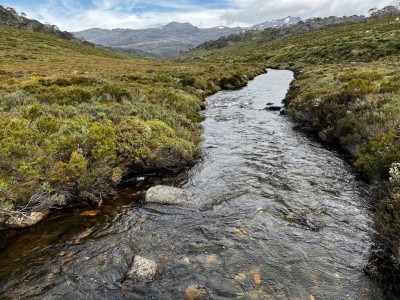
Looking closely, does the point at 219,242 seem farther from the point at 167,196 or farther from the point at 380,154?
the point at 380,154

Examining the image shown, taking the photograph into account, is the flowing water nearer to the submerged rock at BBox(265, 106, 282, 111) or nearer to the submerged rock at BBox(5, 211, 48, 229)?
the submerged rock at BBox(5, 211, 48, 229)

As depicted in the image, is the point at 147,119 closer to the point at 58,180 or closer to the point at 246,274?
the point at 58,180

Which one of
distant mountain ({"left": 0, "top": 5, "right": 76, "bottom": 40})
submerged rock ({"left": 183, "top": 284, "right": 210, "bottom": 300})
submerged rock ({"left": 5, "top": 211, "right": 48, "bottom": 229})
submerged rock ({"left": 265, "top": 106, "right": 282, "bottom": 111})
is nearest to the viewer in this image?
submerged rock ({"left": 183, "top": 284, "right": 210, "bottom": 300})

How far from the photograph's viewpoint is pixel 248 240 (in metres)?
10.1

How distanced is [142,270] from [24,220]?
5149 mm

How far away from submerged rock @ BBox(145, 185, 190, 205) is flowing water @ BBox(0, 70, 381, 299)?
0.32 m

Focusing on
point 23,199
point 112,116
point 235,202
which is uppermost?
point 112,116

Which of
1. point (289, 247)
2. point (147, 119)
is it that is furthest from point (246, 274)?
point (147, 119)

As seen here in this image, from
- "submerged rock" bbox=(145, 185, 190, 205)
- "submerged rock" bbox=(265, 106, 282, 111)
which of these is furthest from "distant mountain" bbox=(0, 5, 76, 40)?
"submerged rock" bbox=(145, 185, 190, 205)

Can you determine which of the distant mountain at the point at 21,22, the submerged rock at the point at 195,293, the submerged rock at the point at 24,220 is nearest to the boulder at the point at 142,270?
the submerged rock at the point at 195,293

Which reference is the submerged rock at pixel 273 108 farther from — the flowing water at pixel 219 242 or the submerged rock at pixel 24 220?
the submerged rock at pixel 24 220

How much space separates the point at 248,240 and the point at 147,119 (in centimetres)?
1047

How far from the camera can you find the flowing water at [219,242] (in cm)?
812

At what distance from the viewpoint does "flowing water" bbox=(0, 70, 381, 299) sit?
26.6ft
